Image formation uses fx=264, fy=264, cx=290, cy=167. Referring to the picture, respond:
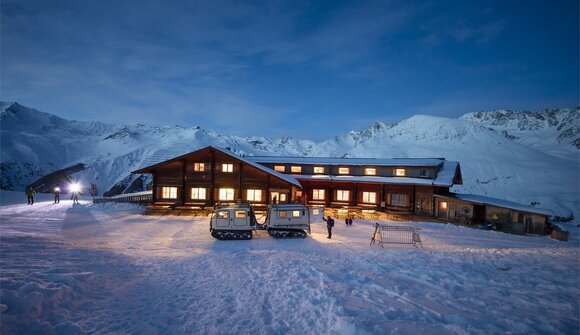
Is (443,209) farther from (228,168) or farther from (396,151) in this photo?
(396,151)

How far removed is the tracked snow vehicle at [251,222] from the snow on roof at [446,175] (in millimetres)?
17741

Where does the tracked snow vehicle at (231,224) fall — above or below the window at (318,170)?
below

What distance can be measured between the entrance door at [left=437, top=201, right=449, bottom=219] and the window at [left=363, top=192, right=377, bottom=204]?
693 cm

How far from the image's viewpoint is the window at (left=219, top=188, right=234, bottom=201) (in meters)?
28.9

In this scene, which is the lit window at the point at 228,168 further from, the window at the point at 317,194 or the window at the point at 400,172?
the window at the point at 400,172

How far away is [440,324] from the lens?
655 centimetres

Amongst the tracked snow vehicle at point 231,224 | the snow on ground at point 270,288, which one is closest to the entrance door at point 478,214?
the snow on ground at point 270,288

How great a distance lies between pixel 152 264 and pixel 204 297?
4.12 metres

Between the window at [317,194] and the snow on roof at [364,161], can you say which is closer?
the snow on roof at [364,161]

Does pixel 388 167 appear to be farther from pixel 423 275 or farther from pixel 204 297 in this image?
pixel 204 297

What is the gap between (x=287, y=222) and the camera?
16906 millimetres

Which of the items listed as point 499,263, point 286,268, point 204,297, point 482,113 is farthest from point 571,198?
point 482,113

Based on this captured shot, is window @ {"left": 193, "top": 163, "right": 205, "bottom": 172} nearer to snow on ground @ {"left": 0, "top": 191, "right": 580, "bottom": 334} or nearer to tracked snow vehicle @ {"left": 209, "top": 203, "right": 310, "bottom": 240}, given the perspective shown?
tracked snow vehicle @ {"left": 209, "top": 203, "right": 310, "bottom": 240}

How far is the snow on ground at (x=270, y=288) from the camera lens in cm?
655
